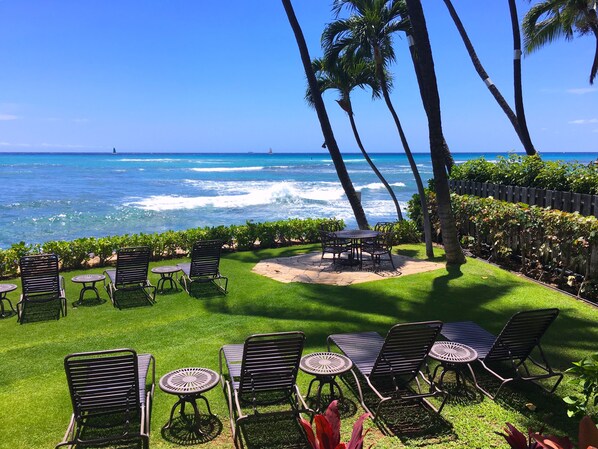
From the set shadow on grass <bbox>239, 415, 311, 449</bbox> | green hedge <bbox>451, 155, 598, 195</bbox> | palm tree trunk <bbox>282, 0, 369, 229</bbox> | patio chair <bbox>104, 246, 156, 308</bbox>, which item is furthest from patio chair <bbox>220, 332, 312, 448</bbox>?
palm tree trunk <bbox>282, 0, 369, 229</bbox>

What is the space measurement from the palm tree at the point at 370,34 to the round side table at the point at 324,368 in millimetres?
7420

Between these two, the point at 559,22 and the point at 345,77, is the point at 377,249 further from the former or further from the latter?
the point at 559,22

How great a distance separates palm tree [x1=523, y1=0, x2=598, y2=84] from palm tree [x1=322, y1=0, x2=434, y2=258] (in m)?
5.56

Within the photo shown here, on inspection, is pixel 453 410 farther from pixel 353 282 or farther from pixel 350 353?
pixel 353 282

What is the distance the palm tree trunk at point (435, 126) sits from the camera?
1002cm

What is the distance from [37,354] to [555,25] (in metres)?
18.2

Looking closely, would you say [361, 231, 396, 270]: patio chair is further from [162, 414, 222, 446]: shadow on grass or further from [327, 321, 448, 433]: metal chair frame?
[162, 414, 222, 446]: shadow on grass

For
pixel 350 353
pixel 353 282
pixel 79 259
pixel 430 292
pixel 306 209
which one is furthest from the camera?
pixel 306 209

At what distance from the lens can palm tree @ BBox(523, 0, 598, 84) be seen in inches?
530

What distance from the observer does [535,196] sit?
10.2 meters

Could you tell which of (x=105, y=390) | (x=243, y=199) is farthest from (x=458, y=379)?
(x=243, y=199)

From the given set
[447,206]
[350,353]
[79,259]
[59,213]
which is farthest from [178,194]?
[350,353]

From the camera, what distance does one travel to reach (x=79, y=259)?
1122 centimetres

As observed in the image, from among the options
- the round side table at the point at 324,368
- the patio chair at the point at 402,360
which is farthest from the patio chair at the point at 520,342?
the round side table at the point at 324,368
